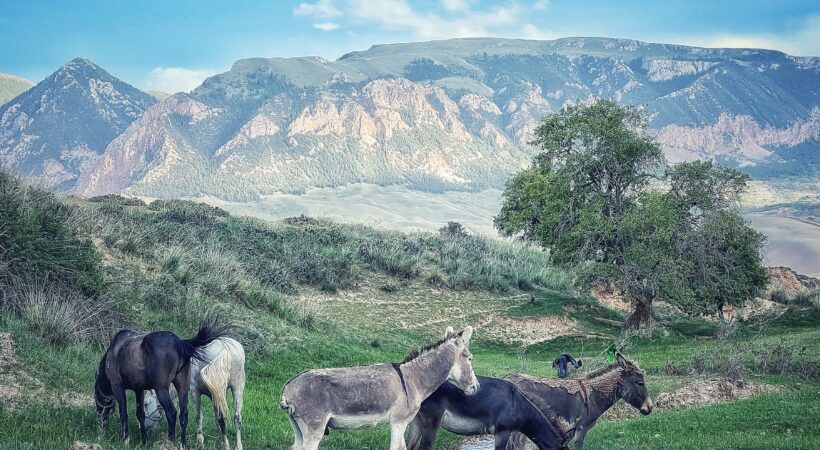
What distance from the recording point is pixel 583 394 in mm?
11359

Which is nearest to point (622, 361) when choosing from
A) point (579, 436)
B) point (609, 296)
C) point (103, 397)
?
point (579, 436)

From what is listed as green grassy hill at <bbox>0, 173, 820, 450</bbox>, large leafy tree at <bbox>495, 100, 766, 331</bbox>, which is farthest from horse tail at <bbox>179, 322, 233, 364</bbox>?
large leafy tree at <bbox>495, 100, 766, 331</bbox>

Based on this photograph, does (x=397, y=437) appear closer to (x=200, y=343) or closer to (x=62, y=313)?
(x=200, y=343)

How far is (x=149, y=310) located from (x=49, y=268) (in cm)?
314

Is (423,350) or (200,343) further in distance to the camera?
(200,343)

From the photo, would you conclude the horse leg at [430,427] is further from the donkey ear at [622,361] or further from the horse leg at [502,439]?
the donkey ear at [622,361]

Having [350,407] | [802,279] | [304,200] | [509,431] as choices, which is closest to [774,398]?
[509,431]

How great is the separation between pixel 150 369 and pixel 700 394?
12.8 metres

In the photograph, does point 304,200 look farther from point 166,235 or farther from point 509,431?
point 509,431

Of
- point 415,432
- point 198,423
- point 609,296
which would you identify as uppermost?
point 415,432

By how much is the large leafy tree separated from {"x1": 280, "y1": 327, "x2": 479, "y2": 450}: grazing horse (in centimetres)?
1901

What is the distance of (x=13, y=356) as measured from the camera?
11984 millimetres

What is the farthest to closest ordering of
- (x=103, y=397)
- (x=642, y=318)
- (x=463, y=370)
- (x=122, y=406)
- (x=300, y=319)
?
1. (x=642, y=318)
2. (x=300, y=319)
3. (x=103, y=397)
4. (x=122, y=406)
5. (x=463, y=370)

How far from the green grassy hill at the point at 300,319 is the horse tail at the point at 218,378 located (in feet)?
3.83
